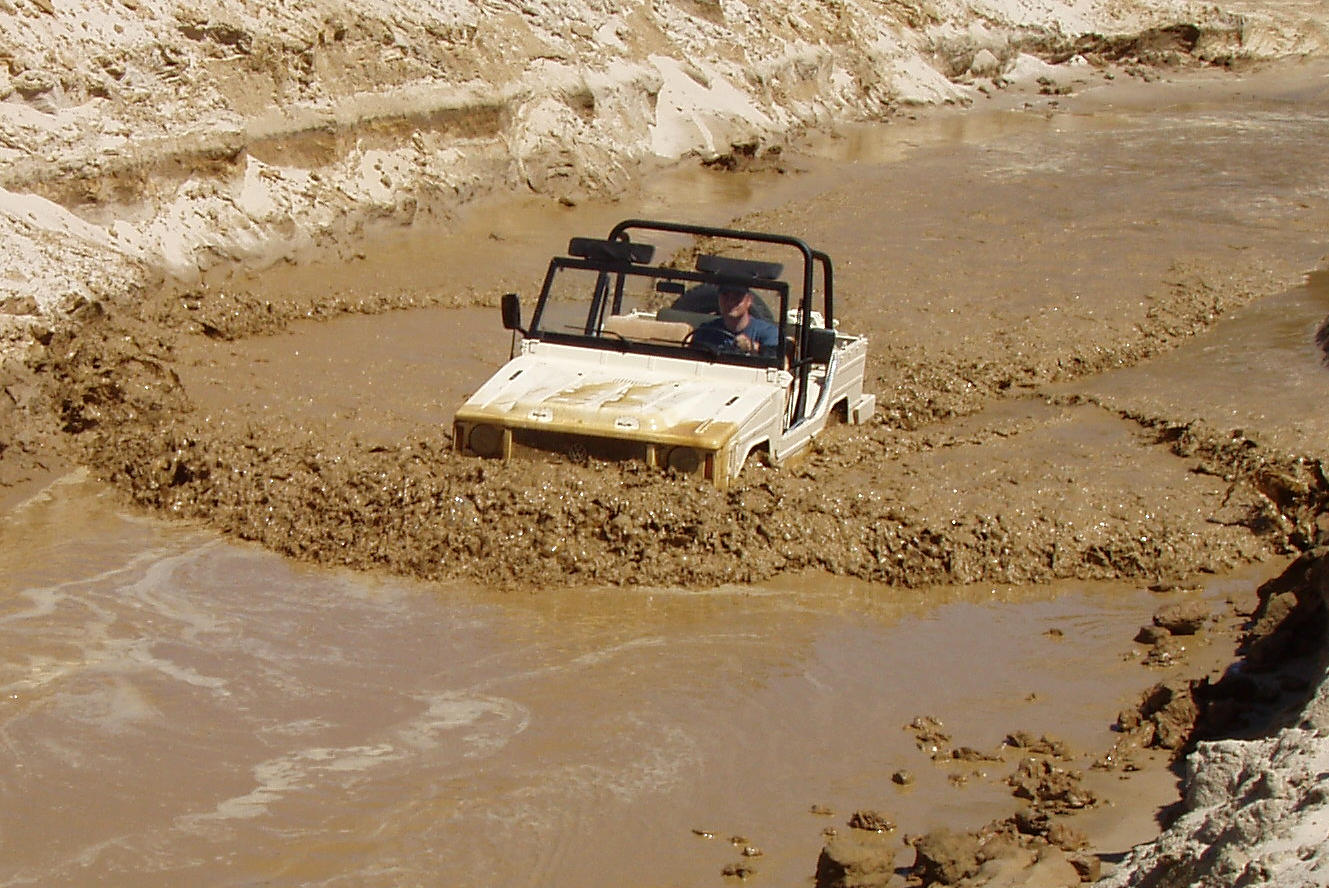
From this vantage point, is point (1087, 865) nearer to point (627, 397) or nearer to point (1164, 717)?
point (1164, 717)

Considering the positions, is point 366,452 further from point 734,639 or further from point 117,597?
point 734,639

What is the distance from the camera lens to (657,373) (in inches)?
341

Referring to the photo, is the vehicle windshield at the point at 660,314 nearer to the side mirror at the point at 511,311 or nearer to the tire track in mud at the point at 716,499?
the side mirror at the point at 511,311

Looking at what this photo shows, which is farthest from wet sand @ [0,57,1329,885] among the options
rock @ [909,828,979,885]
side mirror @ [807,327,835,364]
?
side mirror @ [807,327,835,364]

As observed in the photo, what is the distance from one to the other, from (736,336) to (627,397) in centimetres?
86

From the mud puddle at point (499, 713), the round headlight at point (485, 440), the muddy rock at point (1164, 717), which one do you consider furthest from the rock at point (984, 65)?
the muddy rock at point (1164, 717)

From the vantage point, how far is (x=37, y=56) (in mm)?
13406

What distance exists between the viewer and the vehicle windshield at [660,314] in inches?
344

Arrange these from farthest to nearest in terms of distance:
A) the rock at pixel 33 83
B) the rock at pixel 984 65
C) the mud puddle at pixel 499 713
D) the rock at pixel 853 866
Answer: the rock at pixel 984 65 → the rock at pixel 33 83 → the mud puddle at pixel 499 713 → the rock at pixel 853 866

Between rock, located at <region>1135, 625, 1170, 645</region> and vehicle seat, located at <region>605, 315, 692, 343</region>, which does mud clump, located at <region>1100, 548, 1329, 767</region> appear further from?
vehicle seat, located at <region>605, 315, 692, 343</region>

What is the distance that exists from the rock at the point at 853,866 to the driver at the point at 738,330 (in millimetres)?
3977

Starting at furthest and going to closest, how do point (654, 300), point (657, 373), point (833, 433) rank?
point (833, 433) < point (654, 300) < point (657, 373)

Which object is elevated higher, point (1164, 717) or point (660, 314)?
point (660, 314)

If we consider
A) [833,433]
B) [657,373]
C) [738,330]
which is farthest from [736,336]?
[833,433]
